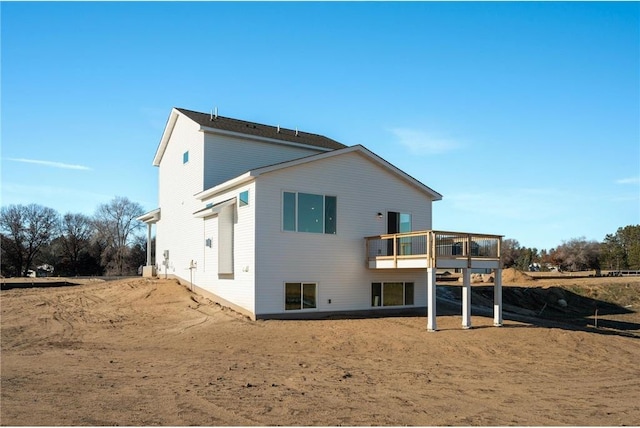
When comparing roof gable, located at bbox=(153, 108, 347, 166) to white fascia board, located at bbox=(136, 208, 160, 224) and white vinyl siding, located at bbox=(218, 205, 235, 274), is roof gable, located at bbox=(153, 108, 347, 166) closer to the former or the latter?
white fascia board, located at bbox=(136, 208, 160, 224)

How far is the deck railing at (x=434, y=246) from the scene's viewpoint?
59.0 ft

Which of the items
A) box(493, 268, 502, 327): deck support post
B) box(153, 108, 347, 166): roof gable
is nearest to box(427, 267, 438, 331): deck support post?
box(493, 268, 502, 327): deck support post

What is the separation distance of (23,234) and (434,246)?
62861mm

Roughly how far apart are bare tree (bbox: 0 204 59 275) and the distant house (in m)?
49.0

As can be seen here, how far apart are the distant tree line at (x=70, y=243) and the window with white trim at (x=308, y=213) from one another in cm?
5045

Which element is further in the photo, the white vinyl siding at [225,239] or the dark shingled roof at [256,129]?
the dark shingled roof at [256,129]

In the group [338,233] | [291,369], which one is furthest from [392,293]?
[291,369]

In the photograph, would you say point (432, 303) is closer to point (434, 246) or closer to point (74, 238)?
point (434, 246)

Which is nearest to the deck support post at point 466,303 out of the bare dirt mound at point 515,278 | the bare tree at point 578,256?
the bare dirt mound at point 515,278

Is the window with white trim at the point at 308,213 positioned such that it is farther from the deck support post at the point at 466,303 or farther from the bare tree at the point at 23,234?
the bare tree at the point at 23,234

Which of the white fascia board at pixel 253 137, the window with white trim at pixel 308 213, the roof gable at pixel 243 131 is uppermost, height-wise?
the roof gable at pixel 243 131

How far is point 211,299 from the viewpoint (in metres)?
21.5

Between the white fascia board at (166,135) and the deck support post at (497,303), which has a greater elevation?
the white fascia board at (166,135)

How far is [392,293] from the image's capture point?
22.2m
